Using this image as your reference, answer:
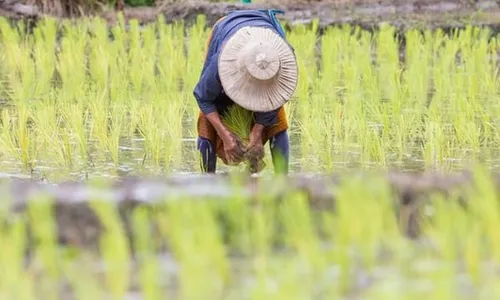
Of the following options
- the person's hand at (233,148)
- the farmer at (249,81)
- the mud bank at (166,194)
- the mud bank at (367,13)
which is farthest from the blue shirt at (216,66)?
the mud bank at (367,13)

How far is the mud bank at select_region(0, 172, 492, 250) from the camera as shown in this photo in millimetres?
2812

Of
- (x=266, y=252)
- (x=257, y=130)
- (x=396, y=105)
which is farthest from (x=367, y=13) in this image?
(x=266, y=252)

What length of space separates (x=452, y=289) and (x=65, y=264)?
0.91 m

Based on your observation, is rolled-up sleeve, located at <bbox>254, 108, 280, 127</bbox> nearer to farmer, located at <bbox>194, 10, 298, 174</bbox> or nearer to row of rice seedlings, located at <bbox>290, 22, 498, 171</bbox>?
farmer, located at <bbox>194, 10, 298, 174</bbox>

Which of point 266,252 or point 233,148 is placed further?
point 233,148

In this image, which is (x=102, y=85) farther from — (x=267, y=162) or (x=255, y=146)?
(x=255, y=146)

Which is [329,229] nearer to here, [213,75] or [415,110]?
[213,75]

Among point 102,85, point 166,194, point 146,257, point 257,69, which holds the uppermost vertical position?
point 257,69

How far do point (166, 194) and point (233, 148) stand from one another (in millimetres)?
1239

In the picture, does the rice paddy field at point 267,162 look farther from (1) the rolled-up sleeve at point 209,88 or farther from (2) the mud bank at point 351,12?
(1) the rolled-up sleeve at point 209,88

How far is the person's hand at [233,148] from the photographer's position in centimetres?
406

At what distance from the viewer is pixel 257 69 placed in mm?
3781

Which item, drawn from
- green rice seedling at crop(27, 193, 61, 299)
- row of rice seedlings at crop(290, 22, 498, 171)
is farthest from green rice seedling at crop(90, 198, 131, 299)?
row of rice seedlings at crop(290, 22, 498, 171)

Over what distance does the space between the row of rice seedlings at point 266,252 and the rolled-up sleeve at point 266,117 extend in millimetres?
1225
